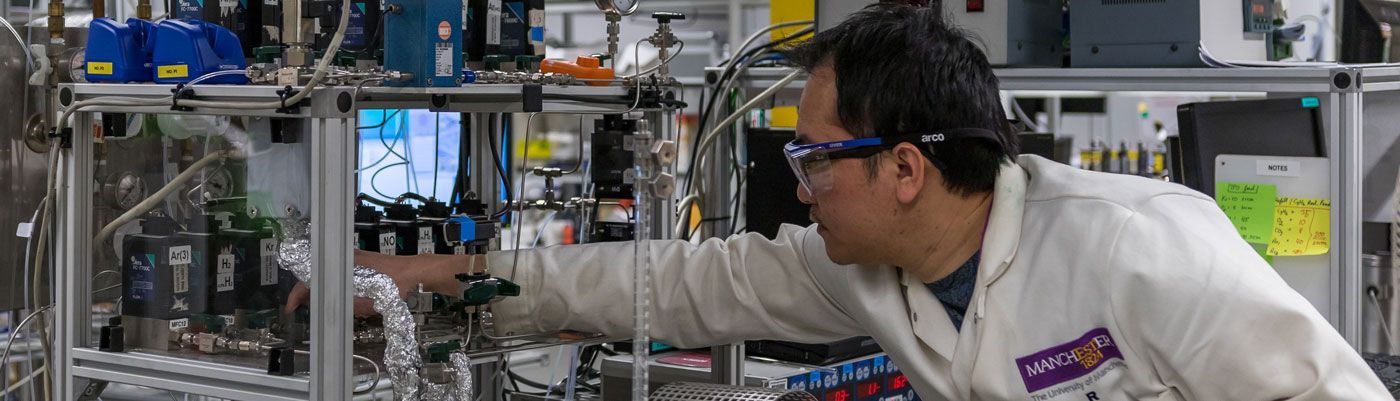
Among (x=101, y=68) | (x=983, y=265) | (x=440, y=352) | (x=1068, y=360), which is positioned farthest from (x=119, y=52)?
(x=1068, y=360)

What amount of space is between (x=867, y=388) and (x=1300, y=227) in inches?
29.0

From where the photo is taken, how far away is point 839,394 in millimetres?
2168

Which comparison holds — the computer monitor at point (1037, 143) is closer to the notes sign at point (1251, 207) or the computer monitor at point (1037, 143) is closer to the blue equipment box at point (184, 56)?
the notes sign at point (1251, 207)

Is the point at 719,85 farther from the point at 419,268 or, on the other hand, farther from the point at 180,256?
the point at 180,256

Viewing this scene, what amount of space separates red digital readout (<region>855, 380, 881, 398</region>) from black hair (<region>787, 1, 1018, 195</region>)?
69cm

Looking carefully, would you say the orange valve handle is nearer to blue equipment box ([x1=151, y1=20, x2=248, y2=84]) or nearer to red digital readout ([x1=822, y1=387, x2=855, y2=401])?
blue equipment box ([x1=151, y1=20, x2=248, y2=84])

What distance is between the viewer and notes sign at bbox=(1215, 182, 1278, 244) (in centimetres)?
211

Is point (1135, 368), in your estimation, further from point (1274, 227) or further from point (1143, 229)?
point (1274, 227)

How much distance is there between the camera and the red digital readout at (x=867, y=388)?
86.6 inches

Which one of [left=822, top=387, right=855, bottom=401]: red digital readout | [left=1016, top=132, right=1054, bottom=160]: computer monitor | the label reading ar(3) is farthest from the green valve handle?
[left=1016, top=132, right=1054, bottom=160]: computer monitor

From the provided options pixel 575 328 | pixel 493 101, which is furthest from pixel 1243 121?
pixel 493 101

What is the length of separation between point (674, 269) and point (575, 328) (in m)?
0.16

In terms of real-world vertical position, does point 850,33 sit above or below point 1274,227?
above

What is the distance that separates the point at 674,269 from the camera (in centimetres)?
181
